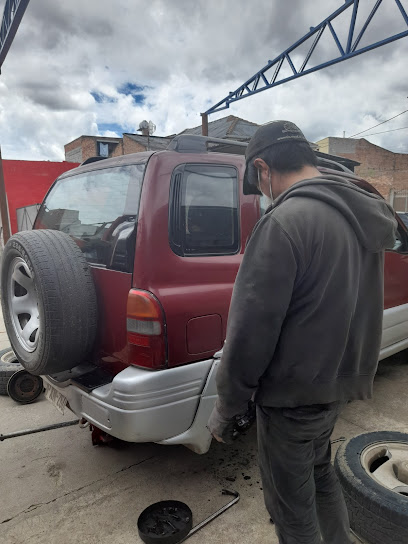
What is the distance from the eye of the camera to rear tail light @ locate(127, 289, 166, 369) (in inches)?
79.0

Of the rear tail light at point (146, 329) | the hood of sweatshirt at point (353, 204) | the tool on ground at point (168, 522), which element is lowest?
the tool on ground at point (168, 522)

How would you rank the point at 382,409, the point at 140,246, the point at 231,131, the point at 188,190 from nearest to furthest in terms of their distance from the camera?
the point at 140,246
the point at 188,190
the point at 382,409
the point at 231,131

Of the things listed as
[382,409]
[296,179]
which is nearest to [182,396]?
[296,179]

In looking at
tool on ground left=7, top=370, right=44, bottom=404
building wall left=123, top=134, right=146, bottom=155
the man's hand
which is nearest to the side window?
the man's hand

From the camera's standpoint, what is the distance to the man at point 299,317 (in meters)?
1.29

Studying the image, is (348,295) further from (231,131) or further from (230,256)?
(231,131)

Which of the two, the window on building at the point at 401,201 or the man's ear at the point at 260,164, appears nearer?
the man's ear at the point at 260,164

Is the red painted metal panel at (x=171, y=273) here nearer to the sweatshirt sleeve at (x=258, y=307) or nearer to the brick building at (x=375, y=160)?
the sweatshirt sleeve at (x=258, y=307)

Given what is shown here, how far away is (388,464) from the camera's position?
223cm

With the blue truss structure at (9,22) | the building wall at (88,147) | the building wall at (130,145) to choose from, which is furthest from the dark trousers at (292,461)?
the building wall at (88,147)

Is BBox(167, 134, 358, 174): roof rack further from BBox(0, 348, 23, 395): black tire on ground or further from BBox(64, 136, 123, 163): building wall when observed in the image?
BBox(64, 136, 123, 163): building wall

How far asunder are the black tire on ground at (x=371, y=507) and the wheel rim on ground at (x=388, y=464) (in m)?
0.08

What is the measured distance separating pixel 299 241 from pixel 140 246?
3.39ft

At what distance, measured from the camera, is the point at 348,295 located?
53.4 inches
